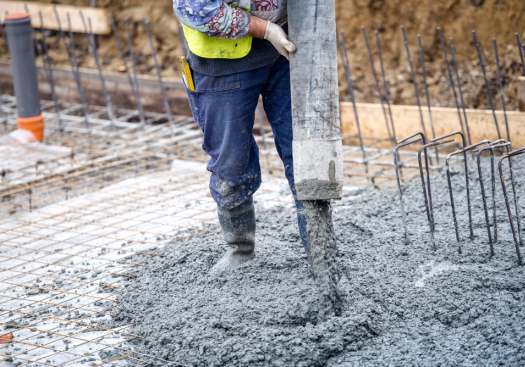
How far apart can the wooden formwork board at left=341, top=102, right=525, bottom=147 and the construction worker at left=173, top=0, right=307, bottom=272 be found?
109 inches

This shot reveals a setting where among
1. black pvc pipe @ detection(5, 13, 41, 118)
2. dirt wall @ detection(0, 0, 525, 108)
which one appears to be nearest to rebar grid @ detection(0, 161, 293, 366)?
black pvc pipe @ detection(5, 13, 41, 118)

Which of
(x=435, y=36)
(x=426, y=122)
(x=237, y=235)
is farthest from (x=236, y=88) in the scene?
(x=435, y=36)

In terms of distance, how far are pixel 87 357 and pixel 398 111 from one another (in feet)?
12.8

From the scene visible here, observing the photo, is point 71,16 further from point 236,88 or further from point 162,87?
point 236,88

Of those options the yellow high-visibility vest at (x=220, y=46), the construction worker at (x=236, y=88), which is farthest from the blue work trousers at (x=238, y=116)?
the yellow high-visibility vest at (x=220, y=46)

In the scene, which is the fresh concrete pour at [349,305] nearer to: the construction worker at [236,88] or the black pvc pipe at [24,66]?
the construction worker at [236,88]

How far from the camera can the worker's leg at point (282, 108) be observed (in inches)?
163

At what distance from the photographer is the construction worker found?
3.71 metres

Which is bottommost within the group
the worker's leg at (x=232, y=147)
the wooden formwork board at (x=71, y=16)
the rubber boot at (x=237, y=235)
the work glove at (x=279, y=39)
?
the rubber boot at (x=237, y=235)

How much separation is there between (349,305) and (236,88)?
3.73ft

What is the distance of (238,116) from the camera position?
4.08 m

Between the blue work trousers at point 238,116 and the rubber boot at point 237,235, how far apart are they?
15cm

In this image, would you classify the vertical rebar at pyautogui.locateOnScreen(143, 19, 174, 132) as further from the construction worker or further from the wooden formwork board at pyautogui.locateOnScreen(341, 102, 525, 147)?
the construction worker

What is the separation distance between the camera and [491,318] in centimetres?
359
